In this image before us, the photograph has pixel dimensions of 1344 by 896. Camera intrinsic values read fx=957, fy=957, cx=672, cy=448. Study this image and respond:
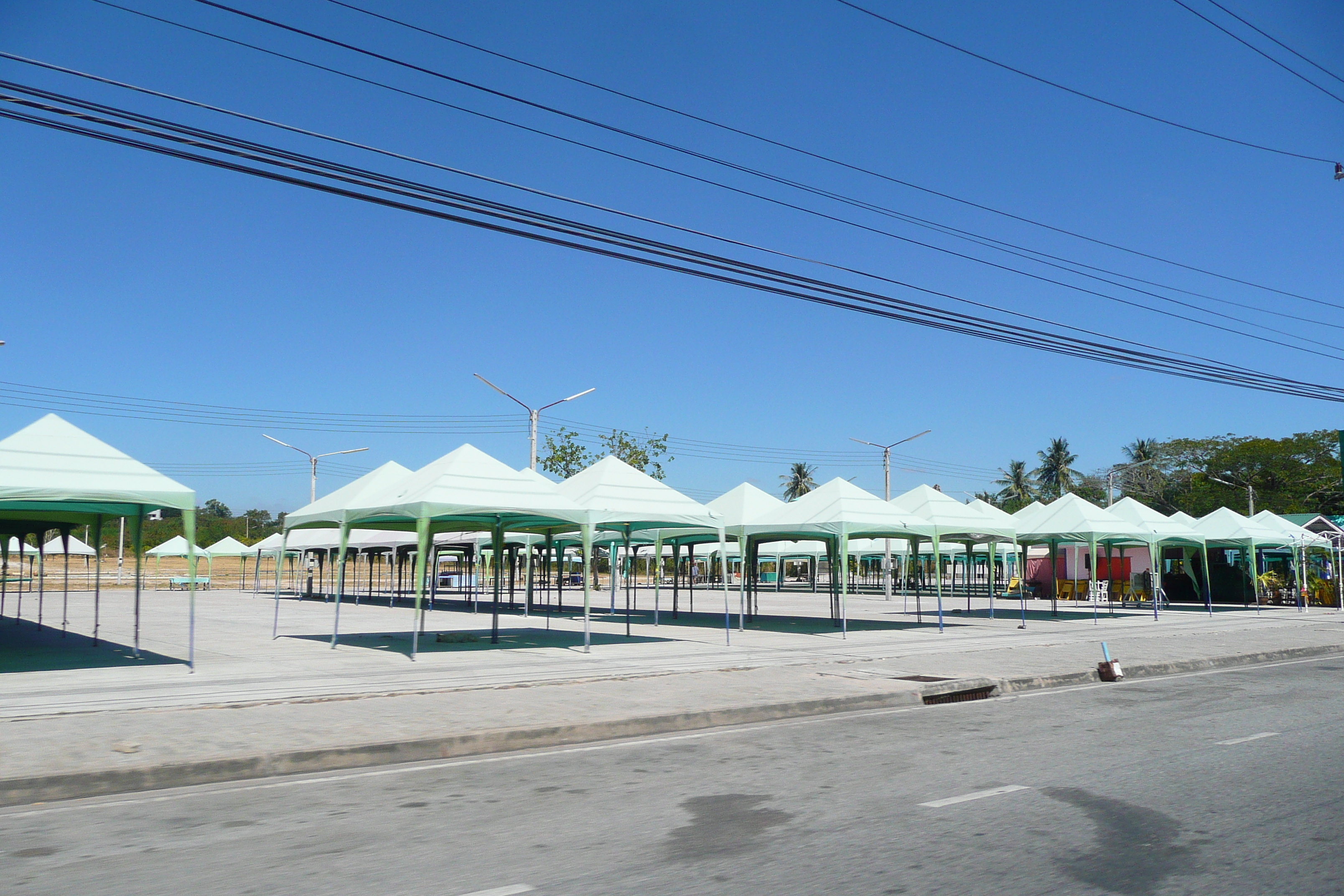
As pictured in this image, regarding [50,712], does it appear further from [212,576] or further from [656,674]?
[212,576]

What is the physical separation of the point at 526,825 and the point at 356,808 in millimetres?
1338

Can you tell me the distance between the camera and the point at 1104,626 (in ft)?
86.6

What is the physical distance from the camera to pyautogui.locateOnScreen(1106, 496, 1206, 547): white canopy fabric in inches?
1215

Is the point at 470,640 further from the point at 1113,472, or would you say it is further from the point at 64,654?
the point at 1113,472

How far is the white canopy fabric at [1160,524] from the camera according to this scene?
101 feet

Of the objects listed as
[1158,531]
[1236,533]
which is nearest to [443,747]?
[1158,531]

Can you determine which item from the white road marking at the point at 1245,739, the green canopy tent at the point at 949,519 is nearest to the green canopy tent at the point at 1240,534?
the green canopy tent at the point at 949,519

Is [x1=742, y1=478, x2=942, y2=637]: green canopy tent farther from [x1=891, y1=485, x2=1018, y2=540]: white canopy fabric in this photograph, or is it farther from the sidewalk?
the sidewalk

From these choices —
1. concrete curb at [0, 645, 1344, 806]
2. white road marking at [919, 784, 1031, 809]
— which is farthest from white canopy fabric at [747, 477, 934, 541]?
white road marking at [919, 784, 1031, 809]

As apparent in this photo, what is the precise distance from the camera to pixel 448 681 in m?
13.2

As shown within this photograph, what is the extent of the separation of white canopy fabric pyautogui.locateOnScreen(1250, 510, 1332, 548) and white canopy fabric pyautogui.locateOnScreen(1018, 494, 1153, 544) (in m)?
9.50

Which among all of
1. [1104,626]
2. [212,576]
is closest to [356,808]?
[1104,626]

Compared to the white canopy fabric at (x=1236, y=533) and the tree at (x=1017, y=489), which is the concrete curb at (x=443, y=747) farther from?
Result: the tree at (x=1017, y=489)

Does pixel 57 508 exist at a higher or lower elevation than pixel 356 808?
higher
